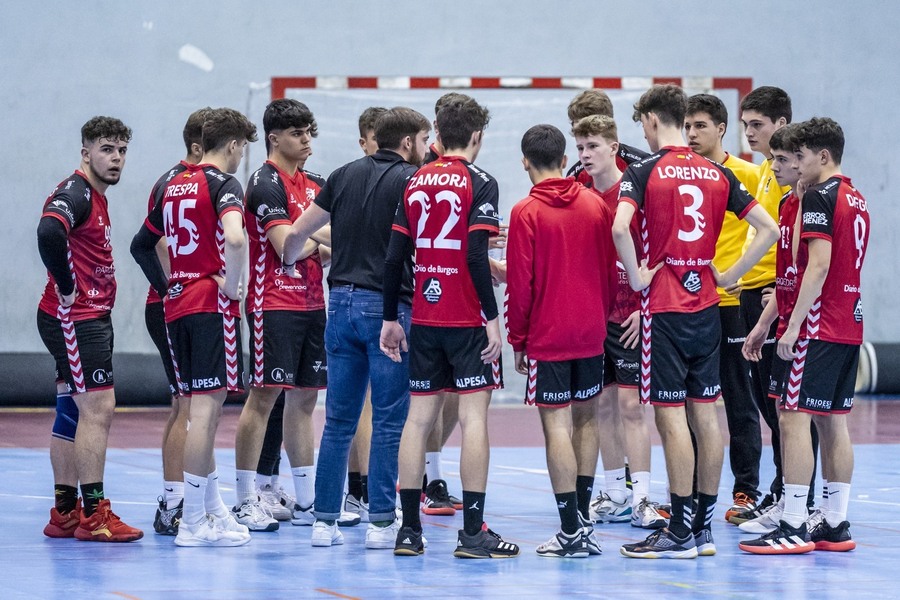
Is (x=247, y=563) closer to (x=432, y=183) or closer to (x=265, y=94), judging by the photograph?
(x=432, y=183)

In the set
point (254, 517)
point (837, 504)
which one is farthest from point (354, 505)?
point (837, 504)

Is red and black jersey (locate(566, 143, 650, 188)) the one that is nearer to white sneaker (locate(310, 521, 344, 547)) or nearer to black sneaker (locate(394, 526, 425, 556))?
black sneaker (locate(394, 526, 425, 556))

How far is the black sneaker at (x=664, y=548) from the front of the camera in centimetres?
588

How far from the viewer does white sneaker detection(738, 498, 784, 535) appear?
6.71 metres

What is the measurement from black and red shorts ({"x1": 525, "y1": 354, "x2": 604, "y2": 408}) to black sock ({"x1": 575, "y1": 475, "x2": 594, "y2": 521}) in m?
0.59

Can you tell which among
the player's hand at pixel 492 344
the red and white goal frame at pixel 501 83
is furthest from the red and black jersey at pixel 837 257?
the red and white goal frame at pixel 501 83

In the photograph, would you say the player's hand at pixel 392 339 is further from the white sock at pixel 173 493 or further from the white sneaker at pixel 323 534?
the white sock at pixel 173 493

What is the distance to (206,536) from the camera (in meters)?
6.20

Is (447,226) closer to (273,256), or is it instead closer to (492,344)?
(492,344)

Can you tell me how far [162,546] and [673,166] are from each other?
10.5 feet

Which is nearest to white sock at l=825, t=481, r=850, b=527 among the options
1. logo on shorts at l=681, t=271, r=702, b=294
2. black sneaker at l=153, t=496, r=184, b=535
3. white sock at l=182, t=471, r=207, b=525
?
logo on shorts at l=681, t=271, r=702, b=294

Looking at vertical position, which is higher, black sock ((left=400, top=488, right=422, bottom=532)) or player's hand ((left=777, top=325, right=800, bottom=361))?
player's hand ((left=777, top=325, right=800, bottom=361))

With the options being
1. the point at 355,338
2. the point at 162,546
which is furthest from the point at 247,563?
the point at 355,338

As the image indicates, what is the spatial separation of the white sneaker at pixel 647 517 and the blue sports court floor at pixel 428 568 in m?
0.13
